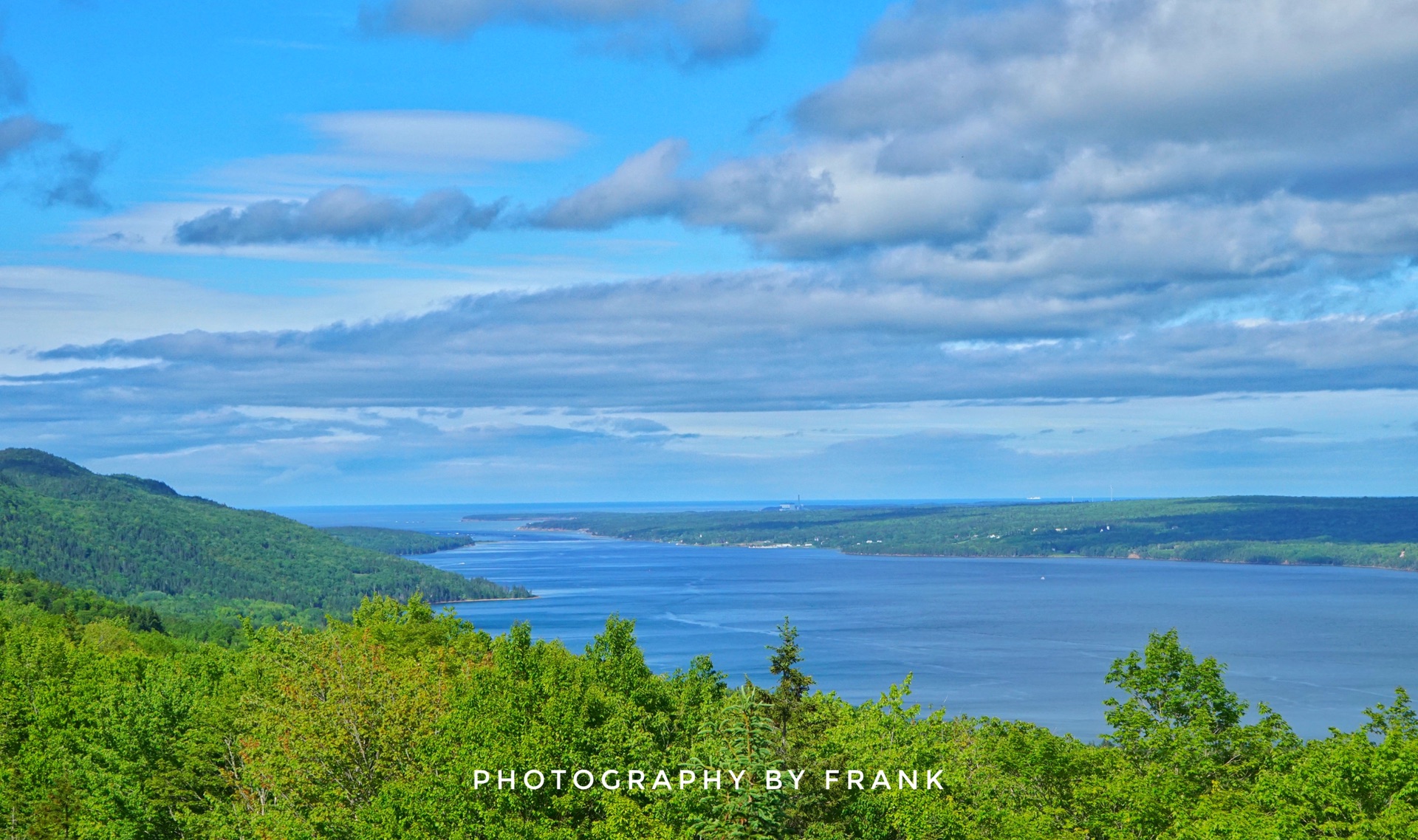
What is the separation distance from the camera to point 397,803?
28.7 metres

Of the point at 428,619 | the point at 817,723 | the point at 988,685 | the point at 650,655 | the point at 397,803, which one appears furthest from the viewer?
the point at 650,655

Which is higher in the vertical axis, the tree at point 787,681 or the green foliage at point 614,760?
the tree at point 787,681

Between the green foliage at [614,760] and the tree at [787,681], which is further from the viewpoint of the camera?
the tree at [787,681]

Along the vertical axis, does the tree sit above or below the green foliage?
above

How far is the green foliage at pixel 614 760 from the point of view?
86.4 ft

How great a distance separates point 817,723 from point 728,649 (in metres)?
113

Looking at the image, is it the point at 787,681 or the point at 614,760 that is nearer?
the point at 614,760

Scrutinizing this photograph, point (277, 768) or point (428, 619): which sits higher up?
point (428, 619)

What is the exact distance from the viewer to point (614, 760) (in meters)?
28.7

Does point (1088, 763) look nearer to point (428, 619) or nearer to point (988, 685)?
point (428, 619)

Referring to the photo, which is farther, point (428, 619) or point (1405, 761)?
point (428, 619)

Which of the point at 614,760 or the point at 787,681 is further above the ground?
the point at 787,681

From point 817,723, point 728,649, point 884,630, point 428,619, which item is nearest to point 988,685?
point 728,649

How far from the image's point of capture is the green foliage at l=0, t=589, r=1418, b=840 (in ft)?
86.4
